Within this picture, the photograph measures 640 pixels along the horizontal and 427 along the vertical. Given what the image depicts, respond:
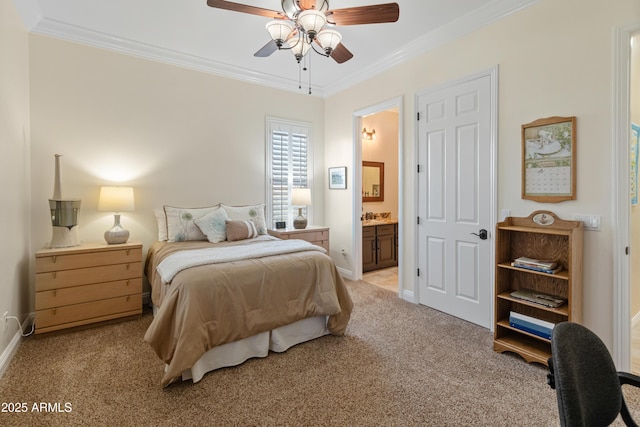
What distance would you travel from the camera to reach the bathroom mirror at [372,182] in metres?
5.71

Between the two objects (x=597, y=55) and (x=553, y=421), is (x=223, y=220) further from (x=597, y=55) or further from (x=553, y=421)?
(x=597, y=55)

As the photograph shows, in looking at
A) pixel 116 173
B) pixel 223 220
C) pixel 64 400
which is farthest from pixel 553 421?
pixel 116 173

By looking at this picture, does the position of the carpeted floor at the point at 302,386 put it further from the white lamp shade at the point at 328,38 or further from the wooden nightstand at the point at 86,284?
the white lamp shade at the point at 328,38

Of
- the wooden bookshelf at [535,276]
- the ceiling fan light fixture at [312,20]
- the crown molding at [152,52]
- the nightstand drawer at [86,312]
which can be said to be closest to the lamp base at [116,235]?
the nightstand drawer at [86,312]

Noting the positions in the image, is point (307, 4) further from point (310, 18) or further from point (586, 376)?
point (586, 376)

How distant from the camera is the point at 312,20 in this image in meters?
2.07

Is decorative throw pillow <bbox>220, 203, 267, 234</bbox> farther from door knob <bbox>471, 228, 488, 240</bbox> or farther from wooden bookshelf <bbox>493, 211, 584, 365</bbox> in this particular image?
wooden bookshelf <bbox>493, 211, 584, 365</bbox>

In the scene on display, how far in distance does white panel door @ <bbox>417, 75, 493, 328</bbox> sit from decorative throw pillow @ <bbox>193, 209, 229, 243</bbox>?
234cm

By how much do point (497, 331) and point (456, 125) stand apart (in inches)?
78.8

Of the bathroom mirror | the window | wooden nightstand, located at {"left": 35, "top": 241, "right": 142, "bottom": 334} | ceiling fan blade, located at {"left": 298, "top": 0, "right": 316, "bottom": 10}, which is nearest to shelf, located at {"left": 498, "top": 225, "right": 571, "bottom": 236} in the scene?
ceiling fan blade, located at {"left": 298, "top": 0, "right": 316, "bottom": 10}

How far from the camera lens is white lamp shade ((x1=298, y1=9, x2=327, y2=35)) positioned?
205 cm

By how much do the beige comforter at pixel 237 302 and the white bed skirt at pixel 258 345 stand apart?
11cm

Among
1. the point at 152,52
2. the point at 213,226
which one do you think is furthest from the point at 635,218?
the point at 152,52

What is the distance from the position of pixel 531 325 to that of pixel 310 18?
279 centimetres
